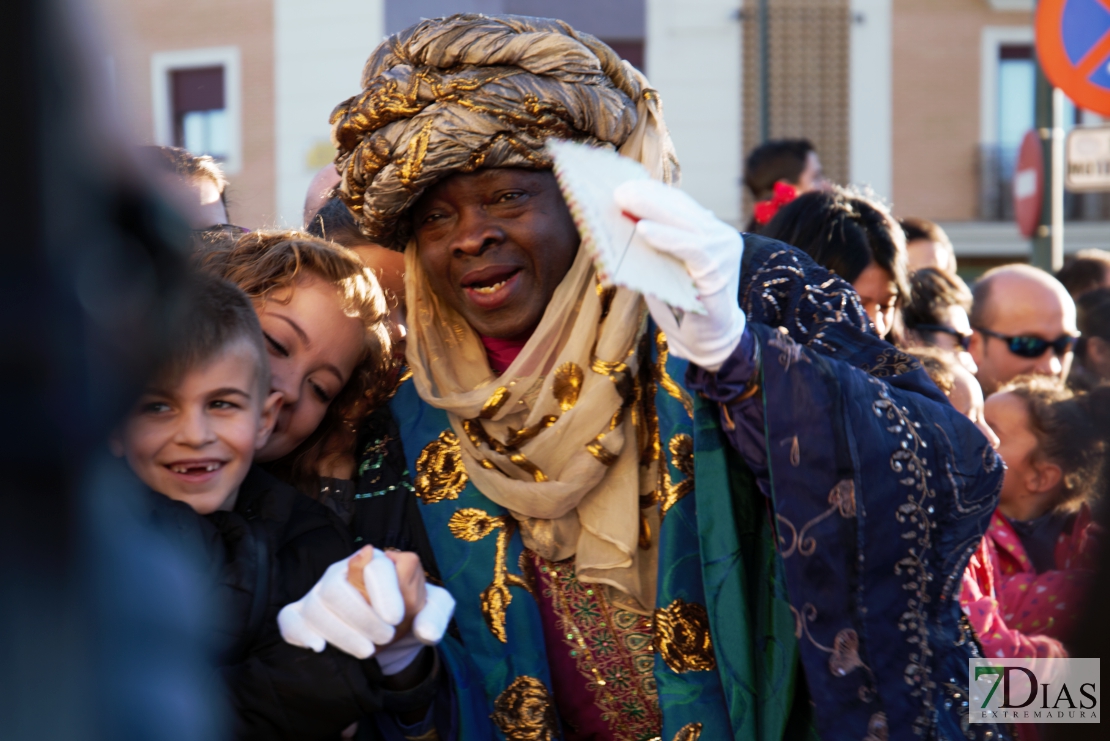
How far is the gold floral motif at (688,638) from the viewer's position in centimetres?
211

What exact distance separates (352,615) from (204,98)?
14820 millimetres

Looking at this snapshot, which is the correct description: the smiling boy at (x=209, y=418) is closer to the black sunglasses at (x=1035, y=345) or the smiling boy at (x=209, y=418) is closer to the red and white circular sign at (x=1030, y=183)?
the black sunglasses at (x=1035, y=345)

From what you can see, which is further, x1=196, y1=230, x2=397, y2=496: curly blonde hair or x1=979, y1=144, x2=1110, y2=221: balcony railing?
x1=979, y1=144, x2=1110, y2=221: balcony railing

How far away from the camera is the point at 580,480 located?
7.43 feet

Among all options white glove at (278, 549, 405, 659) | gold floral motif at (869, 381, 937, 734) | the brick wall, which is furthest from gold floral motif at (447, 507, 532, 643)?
the brick wall

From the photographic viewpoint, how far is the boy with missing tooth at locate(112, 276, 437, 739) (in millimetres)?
1860

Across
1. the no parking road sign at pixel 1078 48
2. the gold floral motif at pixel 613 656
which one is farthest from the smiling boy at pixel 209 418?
the no parking road sign at pixel 1078 48

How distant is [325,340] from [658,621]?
875 millimetres

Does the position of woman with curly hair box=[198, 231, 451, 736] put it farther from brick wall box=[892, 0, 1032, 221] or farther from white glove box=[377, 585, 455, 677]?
brick wall box=[892, 0, 1032, 221]

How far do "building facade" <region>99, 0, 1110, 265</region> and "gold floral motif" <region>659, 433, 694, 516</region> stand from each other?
42.8 feet

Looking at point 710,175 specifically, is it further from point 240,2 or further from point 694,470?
point 694,470

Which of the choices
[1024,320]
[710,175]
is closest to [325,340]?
[1024,320]

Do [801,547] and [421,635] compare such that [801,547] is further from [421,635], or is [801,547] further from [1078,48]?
[1078,48]

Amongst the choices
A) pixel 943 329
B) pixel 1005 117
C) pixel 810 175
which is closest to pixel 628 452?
pixel 943 329
